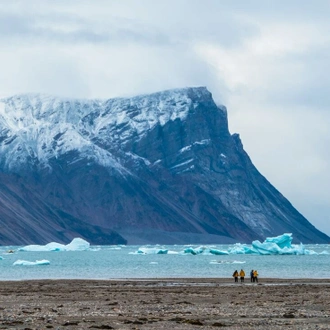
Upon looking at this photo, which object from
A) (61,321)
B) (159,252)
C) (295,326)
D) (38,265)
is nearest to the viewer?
(295,326)

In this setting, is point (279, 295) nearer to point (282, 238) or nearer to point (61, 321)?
point (61, 321)

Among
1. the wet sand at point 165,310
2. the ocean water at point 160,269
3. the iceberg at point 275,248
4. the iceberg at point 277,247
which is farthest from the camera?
the iceberg at point 277,247

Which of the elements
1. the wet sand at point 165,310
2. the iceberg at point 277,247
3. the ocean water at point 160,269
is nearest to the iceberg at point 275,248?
the iceberg at point 277,247

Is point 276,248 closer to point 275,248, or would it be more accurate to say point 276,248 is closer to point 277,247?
point 275,248

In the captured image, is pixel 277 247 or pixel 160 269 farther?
pixel 277 247

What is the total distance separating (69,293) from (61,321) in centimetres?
1811

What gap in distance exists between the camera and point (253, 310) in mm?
31859

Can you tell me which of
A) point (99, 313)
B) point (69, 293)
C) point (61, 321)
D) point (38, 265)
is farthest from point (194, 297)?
point (38, 265)

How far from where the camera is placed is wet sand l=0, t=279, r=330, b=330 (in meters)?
27.1

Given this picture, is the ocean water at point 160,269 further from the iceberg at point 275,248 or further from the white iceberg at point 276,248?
the white iceberg at point 276,248

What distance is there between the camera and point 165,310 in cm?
3294

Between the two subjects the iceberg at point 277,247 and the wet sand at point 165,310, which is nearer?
the wet sand at point 165,310

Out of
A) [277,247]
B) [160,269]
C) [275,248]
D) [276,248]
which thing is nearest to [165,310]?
[160,269]

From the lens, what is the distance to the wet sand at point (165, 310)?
88.9 feet
